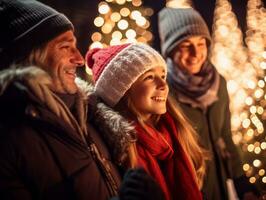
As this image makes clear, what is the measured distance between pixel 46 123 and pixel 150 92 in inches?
29.1

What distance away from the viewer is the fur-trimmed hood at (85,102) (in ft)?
6.65

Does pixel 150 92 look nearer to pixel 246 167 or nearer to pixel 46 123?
pixel 46 123

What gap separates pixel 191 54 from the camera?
123 inches

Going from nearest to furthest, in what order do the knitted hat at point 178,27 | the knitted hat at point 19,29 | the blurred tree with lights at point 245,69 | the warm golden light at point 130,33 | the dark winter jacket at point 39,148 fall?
the dark winter jacket at point 39,148
the knitted hat at point 19,29
the knitted hat at point 178,27
the warm golden light at point 130,33
the blurred tree with lights at point 245,69

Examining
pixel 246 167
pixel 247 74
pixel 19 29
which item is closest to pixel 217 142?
pixel 246 167

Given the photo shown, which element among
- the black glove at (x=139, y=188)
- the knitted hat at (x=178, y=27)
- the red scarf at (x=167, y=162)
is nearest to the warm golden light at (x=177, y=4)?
the knitted hat at (x=178, y=27)

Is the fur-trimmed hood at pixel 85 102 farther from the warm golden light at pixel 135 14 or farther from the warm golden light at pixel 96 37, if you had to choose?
the warm golden light at pixel 135 14

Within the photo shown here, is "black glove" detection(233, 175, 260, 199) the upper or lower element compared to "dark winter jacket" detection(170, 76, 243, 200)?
lower

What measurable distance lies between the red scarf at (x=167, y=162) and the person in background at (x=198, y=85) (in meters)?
0.44

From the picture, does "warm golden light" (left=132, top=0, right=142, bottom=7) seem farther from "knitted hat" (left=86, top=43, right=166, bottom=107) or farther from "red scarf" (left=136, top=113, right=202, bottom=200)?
"red scarf" (left=136, top=113, right=202, bottom=200)

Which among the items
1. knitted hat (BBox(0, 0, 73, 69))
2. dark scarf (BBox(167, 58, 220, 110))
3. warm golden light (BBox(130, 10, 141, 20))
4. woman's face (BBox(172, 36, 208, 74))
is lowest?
dark scarf (BBox(167, 58, 220, 110))

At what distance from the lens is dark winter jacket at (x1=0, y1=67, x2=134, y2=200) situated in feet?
6.38

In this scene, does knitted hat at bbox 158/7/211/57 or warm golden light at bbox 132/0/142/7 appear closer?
knitted hat at bbox 158/7/211/57

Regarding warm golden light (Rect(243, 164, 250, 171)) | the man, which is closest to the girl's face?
the man
